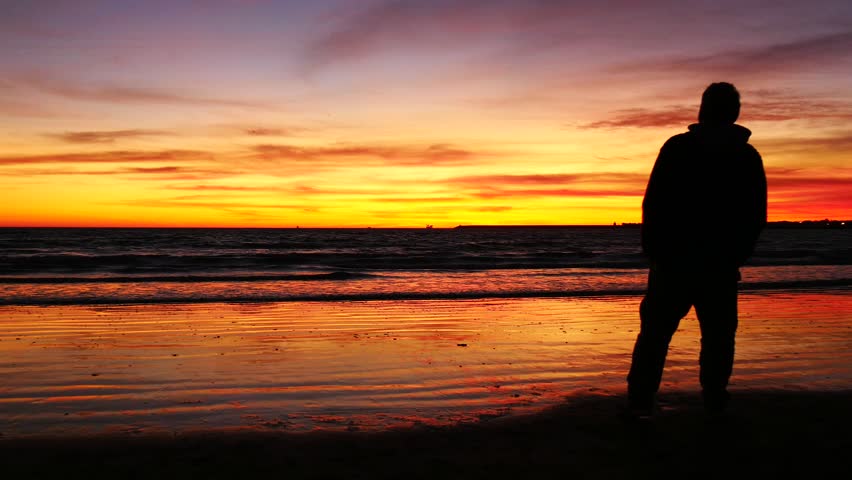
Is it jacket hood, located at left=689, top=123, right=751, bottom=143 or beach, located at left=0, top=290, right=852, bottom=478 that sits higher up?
jacket hood, located at left=689, top=123, right=751, bottom=143

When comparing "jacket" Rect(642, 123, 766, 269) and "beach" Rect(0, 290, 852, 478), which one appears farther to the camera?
"jacket" Rect(642, 123, 766, 269)

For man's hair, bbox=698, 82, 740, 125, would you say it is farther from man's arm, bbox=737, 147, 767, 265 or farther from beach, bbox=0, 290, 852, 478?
beach, bbox=0, 290, 852, 478

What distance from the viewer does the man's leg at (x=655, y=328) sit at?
3838 millimetres

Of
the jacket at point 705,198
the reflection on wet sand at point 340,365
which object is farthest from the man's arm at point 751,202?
the reflection on wet sand at point 340,365

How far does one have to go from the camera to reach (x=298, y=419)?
4266mm

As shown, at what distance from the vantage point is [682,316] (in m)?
3.84

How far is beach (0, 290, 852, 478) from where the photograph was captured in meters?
3.54

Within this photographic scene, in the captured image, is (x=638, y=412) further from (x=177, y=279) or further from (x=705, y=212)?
(x=177, y=279)

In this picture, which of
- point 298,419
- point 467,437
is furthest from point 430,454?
point 298,419

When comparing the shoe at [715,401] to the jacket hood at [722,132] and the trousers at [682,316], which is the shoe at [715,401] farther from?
the jacket hood at [722,132]

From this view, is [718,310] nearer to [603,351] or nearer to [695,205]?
[695,205]

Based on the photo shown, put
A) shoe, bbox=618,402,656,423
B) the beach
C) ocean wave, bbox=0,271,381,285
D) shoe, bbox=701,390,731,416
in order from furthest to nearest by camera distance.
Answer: ocean wave, bbox=0,271,381,285 → shoe, bbox=701,390,731,416 → shoe, bbox=618,402,656,423 → the beach

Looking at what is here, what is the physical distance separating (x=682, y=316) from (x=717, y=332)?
0.32m

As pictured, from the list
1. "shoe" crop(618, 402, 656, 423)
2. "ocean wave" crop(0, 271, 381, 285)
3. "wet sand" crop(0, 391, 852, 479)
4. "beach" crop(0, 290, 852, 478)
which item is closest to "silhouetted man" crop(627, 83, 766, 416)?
"shoe" crop(618, 402, 656, 423)
